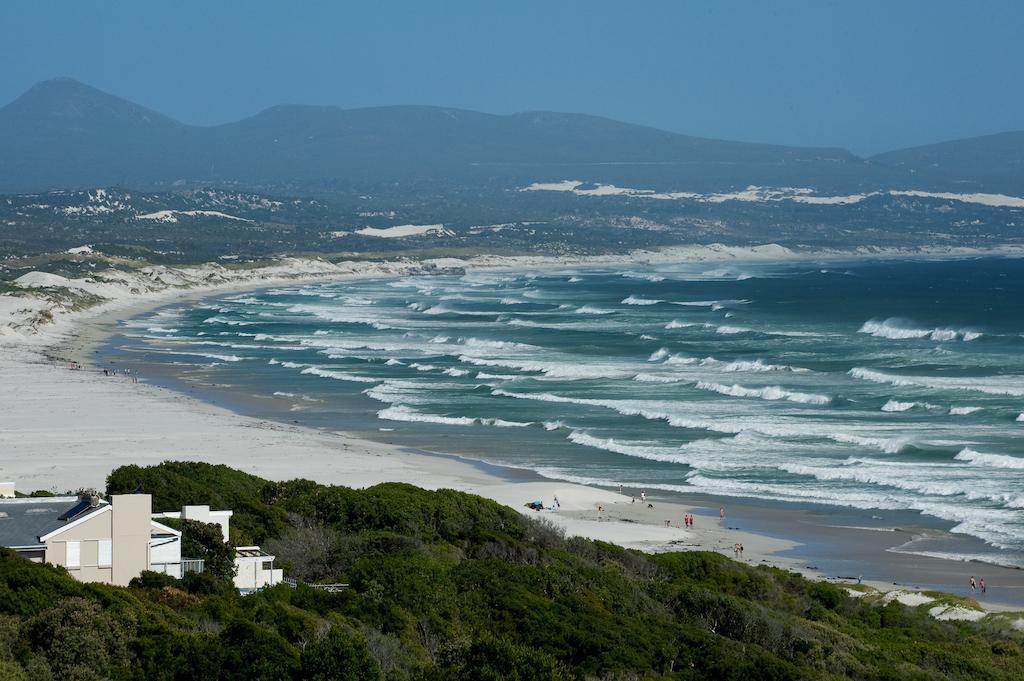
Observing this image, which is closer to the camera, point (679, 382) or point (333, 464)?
point (333, 464)

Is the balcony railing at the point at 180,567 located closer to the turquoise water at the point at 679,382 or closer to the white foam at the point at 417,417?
the turquoise water at the point at 679,382

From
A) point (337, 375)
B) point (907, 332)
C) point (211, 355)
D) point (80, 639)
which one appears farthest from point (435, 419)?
point (907, 332)

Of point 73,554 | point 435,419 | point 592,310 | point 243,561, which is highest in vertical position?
point 592,310

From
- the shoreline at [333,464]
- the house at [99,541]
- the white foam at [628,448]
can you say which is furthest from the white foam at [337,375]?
the house at [99,541]

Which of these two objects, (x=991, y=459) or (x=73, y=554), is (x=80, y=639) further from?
(x=991, y=459)

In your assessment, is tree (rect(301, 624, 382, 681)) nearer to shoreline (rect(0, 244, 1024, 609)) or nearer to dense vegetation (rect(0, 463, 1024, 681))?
dense vegetation (rect(0, 463, 1024, 681))

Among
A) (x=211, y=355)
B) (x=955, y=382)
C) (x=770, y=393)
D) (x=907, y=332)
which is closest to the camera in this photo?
(x=770, y=393)

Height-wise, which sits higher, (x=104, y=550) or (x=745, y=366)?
(x=104, y=550)

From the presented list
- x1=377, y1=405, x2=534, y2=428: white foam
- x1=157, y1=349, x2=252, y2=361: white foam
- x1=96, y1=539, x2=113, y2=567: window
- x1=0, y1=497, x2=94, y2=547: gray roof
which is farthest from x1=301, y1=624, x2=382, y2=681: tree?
x1=157, y1=349, x2=252, y2=361: white foam
